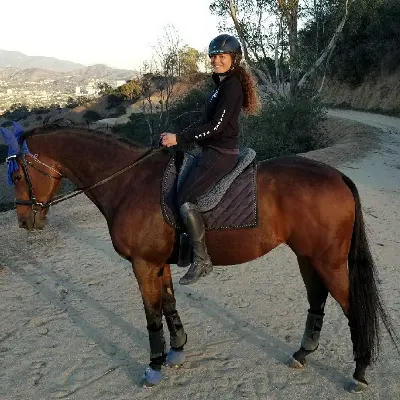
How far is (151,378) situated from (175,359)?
1.25 feet

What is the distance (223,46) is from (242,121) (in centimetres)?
1674

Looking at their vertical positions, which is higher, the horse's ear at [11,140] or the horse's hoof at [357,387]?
the horse's ear at [11,140]

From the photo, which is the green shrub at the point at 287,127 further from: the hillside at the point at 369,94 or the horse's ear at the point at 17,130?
the horse's ear at the point at 17,130

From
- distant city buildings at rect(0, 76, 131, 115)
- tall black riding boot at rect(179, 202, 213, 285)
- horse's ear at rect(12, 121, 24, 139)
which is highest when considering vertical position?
horse's ear at rect(12, 121, 24, 139)

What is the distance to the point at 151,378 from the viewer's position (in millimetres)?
4004

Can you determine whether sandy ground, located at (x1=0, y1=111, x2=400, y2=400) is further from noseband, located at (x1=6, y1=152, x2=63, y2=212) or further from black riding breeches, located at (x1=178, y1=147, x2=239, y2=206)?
black riding breeches, located at (x1=178, y1=147, x2=239, y2=206)

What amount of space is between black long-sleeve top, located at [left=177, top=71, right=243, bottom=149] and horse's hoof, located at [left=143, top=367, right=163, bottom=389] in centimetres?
218

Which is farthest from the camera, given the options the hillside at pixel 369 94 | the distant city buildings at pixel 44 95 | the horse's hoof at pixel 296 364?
the distant city buildings at pixel 44 95

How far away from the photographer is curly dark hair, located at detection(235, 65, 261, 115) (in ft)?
12.0

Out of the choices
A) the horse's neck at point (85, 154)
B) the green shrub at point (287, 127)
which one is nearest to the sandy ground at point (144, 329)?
the horse's neck at point (85, 154)

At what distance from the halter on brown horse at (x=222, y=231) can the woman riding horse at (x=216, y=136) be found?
242 millimetres

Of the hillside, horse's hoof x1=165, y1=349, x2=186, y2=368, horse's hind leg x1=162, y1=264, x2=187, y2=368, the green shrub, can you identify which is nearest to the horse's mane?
horse's hind leg x1=162, y1=264, x2=187, y2=368

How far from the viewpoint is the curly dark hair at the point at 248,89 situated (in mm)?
3670

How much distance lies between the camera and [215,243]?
12.5ft
